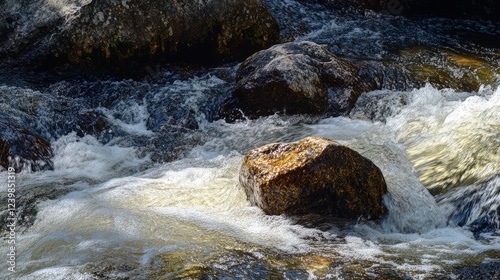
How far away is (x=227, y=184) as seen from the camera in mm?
5426

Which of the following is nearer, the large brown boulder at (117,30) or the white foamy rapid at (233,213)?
the white foamy rapid at (233,213)

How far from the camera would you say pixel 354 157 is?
188 inches

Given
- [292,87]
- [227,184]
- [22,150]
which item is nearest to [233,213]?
[227,184]

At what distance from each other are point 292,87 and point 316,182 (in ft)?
8.67

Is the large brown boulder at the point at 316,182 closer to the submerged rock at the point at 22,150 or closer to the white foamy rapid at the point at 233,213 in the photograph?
the white foamy rapid at the point at 233,213

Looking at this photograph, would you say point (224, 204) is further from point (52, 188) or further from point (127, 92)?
point (127, 92)

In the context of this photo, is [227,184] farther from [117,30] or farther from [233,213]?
[117,30]

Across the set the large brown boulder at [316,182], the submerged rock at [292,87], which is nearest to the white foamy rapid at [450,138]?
the submerged rock at [292,87]

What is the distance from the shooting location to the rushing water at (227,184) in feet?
12.7

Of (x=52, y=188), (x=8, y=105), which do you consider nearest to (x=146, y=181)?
(x=52, y=188)

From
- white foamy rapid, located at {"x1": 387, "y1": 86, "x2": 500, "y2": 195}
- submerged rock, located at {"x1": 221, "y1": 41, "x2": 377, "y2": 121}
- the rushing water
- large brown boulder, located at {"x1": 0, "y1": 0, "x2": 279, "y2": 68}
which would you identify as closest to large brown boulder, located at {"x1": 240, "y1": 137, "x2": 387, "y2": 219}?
the rushing water

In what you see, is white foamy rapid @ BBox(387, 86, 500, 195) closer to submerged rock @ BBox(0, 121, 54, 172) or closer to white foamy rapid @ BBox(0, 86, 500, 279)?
white foamy rapid @ BBox(0, 86, 500, 279)

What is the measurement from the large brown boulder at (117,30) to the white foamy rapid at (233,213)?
1674mm

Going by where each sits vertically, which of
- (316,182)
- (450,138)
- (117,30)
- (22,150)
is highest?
(117,30)
